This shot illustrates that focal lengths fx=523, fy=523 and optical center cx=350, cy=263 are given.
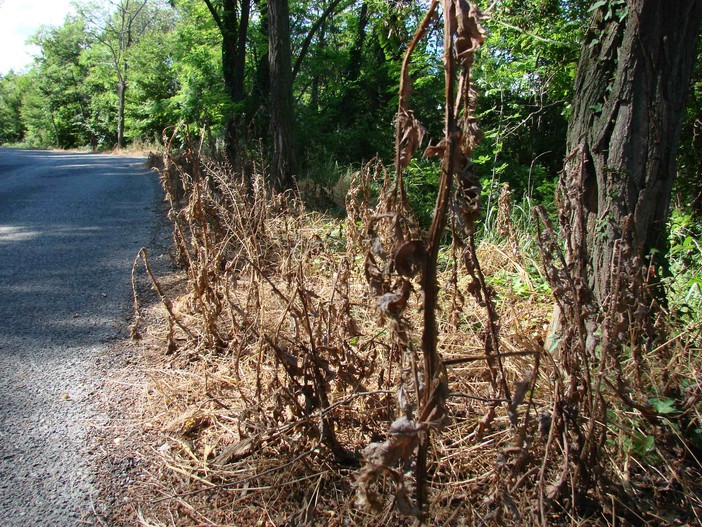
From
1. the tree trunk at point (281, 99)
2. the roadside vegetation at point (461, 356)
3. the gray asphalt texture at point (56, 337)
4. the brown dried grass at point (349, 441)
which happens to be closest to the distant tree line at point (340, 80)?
the tree trunk at point (281, 99)

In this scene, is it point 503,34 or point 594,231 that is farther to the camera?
point 503,34

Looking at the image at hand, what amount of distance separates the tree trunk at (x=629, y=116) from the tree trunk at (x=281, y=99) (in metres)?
5.86

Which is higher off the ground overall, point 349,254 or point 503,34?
point 503,34

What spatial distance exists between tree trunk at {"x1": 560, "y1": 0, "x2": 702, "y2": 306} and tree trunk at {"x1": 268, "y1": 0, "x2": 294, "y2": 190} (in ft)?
19.2

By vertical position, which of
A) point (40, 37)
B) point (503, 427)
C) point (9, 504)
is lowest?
point (9, 504)

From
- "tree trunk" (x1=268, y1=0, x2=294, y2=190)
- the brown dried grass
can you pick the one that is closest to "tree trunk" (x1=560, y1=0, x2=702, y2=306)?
the brown dried grass

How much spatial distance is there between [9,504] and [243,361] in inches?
50.8

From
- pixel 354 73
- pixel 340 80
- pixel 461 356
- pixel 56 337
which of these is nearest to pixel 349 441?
pixel 461 356

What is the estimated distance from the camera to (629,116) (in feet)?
8.21

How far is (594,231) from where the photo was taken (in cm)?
265

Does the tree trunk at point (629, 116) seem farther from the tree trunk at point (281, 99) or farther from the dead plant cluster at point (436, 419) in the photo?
the tree trunk at point (281, 99)

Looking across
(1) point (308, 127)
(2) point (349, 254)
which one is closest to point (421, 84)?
(1) point (308, 127)

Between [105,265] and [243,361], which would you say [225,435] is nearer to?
[243,361]

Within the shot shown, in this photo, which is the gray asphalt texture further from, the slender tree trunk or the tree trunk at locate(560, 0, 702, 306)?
the slender tree trunk
